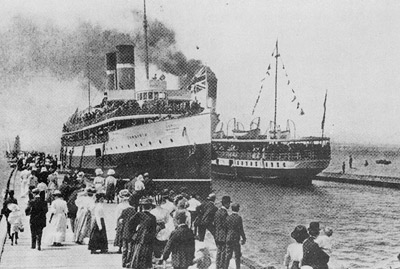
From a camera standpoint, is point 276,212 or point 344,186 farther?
point 344,186

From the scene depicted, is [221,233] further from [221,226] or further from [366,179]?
[366,179]

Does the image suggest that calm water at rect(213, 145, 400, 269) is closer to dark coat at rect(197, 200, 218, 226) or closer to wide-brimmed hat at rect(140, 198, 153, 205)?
dark coat at rect(197, 200, 218, 226)

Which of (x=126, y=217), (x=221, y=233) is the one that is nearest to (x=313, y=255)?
(x=221, y=233)

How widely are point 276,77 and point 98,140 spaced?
2406 cm

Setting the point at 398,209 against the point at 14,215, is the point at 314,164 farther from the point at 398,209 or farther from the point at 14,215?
the point at 14,215

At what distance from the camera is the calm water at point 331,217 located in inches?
802

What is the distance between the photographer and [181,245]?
23.9 ft

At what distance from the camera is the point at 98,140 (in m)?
35.8

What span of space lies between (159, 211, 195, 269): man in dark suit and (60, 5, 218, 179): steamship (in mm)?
18302

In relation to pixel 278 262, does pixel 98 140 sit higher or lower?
higher

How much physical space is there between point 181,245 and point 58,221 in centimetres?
410

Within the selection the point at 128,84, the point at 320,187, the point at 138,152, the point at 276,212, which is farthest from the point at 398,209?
the point at 128,84

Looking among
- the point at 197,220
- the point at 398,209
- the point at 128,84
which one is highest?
the point at 128,84

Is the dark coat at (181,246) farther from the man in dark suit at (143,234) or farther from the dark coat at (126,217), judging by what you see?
the dark coat at (126,217)
